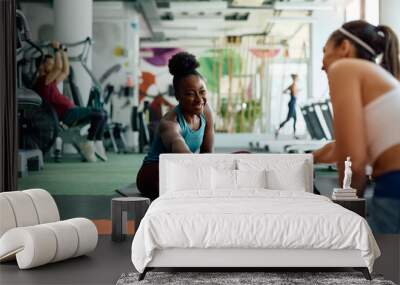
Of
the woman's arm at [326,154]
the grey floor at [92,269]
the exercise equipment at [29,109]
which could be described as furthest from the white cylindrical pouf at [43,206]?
the woman's arm at [326,154]

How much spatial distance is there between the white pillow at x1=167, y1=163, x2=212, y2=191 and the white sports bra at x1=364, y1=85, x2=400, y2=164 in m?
1.67

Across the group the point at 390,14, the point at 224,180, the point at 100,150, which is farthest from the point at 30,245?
the point at 390,14

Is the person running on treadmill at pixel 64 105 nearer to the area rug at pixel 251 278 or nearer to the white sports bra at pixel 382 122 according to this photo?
the area rug at pixel 251 278

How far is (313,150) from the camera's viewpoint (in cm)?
713

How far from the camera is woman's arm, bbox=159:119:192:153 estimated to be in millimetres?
7086

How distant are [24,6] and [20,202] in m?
2.75

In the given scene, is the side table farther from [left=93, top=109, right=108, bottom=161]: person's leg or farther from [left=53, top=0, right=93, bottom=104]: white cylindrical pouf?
[left=53, top=0, right=93, bottom=104]: white cylindrical pouf

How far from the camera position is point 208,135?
7.17 meters

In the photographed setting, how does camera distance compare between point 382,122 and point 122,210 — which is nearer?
point 122,210

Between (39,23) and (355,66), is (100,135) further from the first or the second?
(355,66)

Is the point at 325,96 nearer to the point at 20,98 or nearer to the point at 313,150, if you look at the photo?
the point at 313,150

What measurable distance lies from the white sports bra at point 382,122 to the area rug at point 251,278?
6.44 ft

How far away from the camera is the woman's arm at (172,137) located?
709 cm

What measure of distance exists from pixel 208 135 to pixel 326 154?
1.26m
